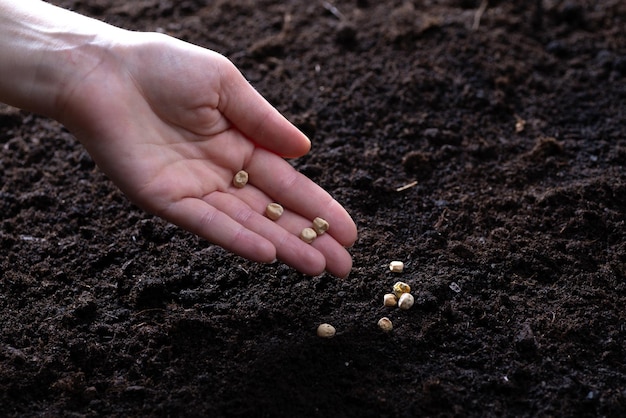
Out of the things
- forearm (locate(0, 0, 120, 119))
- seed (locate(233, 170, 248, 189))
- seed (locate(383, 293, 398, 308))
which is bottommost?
seed (locate(383, 293, 398, 308))

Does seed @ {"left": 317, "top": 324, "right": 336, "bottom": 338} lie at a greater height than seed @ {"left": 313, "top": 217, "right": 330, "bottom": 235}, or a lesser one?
lesser

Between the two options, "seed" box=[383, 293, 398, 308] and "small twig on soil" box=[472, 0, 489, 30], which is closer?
"seed" box=[383, 293, 398, 308]

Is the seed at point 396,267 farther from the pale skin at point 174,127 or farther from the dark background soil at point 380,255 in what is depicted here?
the pale skin at point 174,127

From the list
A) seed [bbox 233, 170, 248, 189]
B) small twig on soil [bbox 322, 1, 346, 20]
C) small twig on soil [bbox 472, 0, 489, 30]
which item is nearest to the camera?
seed [bbox 233, 170, 248, 189]

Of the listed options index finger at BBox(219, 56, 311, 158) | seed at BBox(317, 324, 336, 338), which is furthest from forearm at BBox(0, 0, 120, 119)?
seed at BBox(317, 324, 336, 338)

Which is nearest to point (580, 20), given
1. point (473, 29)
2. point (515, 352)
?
point (473, 29)

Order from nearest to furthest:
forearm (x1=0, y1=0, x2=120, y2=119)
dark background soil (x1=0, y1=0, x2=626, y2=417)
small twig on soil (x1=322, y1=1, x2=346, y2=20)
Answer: dark background soil (x1=0, y1=0, x2=626, y2=417), forearm (x1=0, y1=0, x2=120, y2=119), small twig on soil (x1=322, y1=1, x2=346, y2=20)

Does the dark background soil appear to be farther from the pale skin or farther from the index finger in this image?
the index finger
